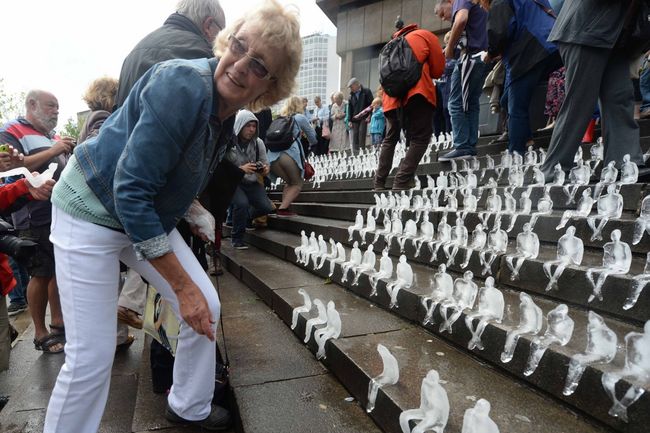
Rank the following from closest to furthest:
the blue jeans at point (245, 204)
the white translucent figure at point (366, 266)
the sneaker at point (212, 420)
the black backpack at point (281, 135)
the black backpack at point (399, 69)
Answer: the sneaker at point (212, 420)
the white translucent figure at point (366, 266)
the black backpack at point (399, 69)
the blue jeans at point (245, 204)
the black backpack at point (281, 135)

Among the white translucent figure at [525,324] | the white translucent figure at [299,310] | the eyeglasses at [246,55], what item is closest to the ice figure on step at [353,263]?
the white translucent figure at [299,310]

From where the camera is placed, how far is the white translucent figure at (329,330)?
2.35 m

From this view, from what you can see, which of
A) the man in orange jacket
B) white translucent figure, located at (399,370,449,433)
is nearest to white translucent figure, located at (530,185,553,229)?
white translucent figure, located at (399,370,449,433)

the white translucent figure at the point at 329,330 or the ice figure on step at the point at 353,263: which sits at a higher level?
the ice figure on step at the point at 353,263

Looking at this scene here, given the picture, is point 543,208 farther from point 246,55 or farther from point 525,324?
point 246,55

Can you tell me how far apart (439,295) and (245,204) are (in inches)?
137

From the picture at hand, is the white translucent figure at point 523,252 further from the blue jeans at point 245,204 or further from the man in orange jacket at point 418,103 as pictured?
the blue jeans at point 245,204

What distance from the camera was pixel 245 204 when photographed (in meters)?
5.34

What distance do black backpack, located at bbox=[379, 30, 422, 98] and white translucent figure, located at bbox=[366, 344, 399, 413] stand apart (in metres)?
3.47

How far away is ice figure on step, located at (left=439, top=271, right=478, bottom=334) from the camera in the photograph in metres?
2.15

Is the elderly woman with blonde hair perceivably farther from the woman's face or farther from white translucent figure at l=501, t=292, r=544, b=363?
white translucent figure at l=501, t=292, r=544, b=363

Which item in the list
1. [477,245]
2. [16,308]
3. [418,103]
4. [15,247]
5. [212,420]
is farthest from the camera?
[16,308]

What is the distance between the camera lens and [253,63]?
1479 millimetres

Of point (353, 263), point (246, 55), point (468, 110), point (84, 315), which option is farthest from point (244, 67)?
point (468, 110)
